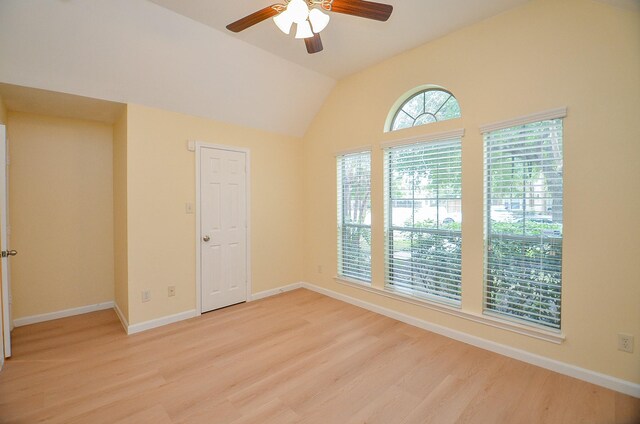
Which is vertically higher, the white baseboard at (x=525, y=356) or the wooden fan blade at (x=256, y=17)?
the wooden fan blade at (x=256, y=17)

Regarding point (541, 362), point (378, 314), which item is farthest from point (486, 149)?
point (378, 314)

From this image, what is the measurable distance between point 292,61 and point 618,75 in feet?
9.92

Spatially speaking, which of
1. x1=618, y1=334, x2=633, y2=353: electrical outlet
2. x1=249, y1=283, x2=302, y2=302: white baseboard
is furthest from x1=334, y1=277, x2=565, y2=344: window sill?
x1=249, y1=283, x2=302, y2=302: white baseboard

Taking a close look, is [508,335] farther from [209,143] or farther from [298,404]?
[209,143]

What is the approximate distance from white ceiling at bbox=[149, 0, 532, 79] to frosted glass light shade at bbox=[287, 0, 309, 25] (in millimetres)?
719

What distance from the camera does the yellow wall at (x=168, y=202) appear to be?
3.07 m

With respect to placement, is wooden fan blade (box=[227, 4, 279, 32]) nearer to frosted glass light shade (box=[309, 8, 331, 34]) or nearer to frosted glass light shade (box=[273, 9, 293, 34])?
frosted glass light shade (box=[273, 9, 293, 34])

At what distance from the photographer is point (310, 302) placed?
395 cm

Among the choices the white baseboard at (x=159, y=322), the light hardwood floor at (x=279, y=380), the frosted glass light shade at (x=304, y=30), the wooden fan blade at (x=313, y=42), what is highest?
the wooden fan blade at (x=313, y=42)

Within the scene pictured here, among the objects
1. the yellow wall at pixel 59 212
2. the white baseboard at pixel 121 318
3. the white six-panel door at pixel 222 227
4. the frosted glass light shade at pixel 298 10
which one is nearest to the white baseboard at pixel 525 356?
the white six-panel door at pixel 222 227

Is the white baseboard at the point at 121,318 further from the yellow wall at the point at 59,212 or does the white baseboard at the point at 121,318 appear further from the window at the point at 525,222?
the window at the point at 525,222

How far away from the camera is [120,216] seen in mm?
3355

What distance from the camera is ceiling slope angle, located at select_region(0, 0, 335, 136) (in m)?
2.26

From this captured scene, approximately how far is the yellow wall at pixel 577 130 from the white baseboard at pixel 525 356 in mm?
45
